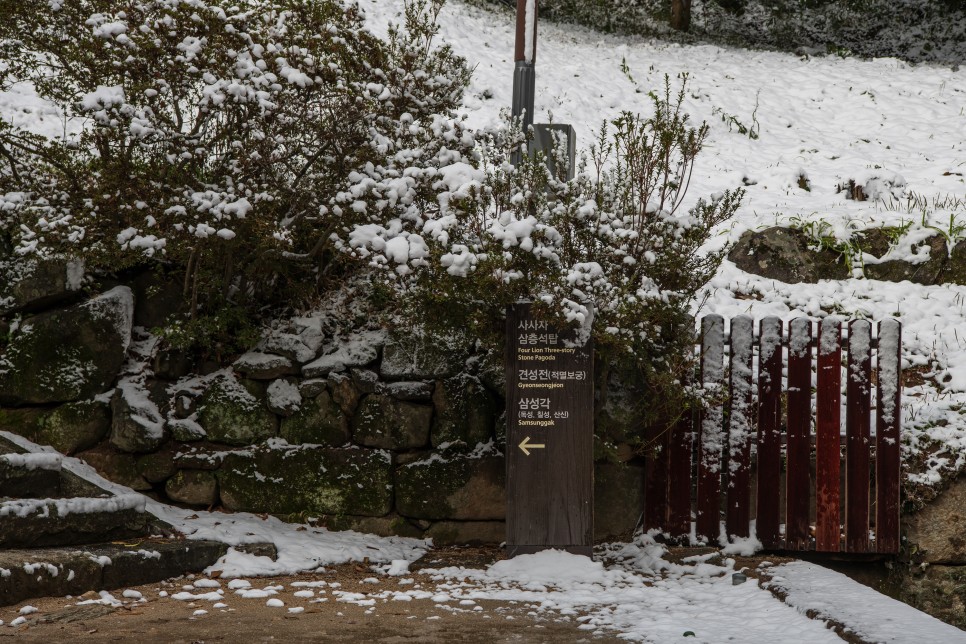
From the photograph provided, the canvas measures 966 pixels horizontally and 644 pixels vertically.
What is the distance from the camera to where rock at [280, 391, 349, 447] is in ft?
19.9

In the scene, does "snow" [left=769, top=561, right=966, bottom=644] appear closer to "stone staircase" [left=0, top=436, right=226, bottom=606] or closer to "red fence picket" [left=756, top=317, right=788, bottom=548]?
"red fence picket" [left=756, top=317, right=788, bottom=548]

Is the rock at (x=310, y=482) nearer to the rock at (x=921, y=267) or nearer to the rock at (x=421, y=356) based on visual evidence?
the rock at (x=421, y=356)

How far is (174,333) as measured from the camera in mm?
6086

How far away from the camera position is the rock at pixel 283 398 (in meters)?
6.09

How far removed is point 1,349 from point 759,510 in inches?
226

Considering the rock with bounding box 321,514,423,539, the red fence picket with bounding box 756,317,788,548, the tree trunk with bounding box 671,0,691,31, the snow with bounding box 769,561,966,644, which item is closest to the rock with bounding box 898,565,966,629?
the red fence picket with bounding box 756,317,788,548

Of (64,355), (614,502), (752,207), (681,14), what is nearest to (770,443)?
(614,502)

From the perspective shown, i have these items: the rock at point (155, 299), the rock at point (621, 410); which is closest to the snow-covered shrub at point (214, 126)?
the rock at point (155, 299)

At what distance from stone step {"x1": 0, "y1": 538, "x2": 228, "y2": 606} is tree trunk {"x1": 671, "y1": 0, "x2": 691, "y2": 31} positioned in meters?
12.7

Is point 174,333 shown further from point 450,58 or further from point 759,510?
point 759,510

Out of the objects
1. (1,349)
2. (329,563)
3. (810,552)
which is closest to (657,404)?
(810,552)

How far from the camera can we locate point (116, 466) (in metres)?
6.08

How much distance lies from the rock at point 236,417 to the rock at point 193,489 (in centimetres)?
30

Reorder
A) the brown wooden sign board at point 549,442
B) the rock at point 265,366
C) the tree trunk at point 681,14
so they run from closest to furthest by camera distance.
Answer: the brown wooden sign board at point 549,442, the rock at point 265,366, the tree trunk at point 681,14
